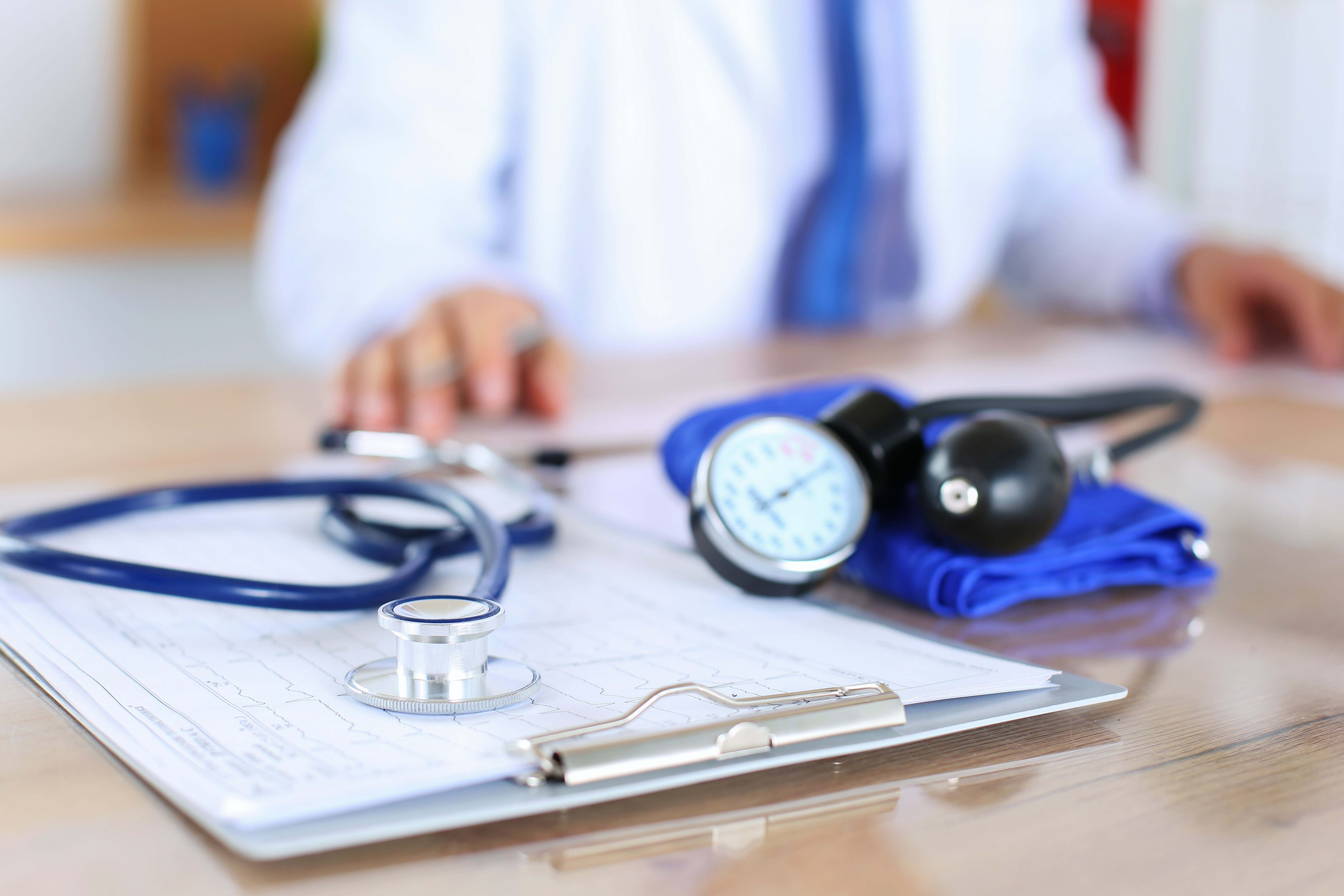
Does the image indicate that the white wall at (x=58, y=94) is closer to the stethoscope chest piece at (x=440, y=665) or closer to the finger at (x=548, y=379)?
the finger at (x=548, y=379)

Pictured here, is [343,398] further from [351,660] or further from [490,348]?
[351,660]

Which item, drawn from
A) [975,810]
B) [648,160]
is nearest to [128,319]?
[648,160]

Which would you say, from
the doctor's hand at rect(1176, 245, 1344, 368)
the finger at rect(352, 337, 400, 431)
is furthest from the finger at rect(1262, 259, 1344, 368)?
the finger at rect(352, 337, 400, 431)

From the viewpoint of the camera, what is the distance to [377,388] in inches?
32.0

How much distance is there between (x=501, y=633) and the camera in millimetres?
407

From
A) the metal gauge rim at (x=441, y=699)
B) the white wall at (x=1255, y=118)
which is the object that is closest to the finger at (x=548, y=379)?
the metal gauge rim at (x=441, y=699)

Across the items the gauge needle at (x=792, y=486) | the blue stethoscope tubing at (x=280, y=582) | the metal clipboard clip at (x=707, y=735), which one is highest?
the gauge needle at (x=792, y=486)

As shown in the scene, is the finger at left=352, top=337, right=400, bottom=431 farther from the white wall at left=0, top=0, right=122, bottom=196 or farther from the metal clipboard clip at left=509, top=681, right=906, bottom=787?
the white wall at left=0, top=0, right=122, bottom=196

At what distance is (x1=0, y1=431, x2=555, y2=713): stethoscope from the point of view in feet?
1.10

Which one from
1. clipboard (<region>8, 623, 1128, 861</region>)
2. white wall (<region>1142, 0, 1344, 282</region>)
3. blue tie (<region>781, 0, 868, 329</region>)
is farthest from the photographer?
white wall (<region>1142, 0, 1344, 282</region>)

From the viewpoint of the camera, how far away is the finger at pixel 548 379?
0.84m

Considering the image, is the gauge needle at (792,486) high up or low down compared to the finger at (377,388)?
up

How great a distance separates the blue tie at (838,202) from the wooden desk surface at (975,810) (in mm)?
931

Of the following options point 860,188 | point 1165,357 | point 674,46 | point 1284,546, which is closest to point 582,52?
point 674,46
